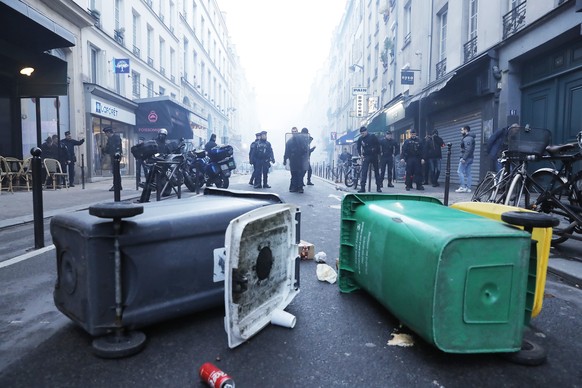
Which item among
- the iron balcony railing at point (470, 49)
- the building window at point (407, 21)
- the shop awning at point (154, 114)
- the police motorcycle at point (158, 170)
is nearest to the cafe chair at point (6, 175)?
the police motorcycle at point (158, 170)

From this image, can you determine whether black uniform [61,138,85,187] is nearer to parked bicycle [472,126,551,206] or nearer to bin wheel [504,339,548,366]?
parked bicycle [472,126,551,206]

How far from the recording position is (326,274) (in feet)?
11.1

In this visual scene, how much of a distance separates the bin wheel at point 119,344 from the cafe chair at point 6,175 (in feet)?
34.1

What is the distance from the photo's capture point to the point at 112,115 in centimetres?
1853

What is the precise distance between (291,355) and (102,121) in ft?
60.8

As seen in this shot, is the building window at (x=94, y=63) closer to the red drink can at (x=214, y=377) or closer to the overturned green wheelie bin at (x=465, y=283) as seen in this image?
the red drink can at (x=214, y=377)

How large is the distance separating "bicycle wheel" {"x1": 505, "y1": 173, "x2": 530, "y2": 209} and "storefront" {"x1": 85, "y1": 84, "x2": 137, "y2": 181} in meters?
13.1

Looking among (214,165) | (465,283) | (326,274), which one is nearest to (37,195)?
(326,274)

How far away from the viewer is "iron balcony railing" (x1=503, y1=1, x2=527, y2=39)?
33.2 feet

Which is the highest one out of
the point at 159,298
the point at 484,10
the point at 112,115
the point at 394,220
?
the point at 484,10

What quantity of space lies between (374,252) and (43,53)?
1034cm

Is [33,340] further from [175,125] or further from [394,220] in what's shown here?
[175,125]

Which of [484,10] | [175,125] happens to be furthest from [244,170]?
[484,10]

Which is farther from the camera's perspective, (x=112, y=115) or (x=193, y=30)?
(x=193, y=30)
